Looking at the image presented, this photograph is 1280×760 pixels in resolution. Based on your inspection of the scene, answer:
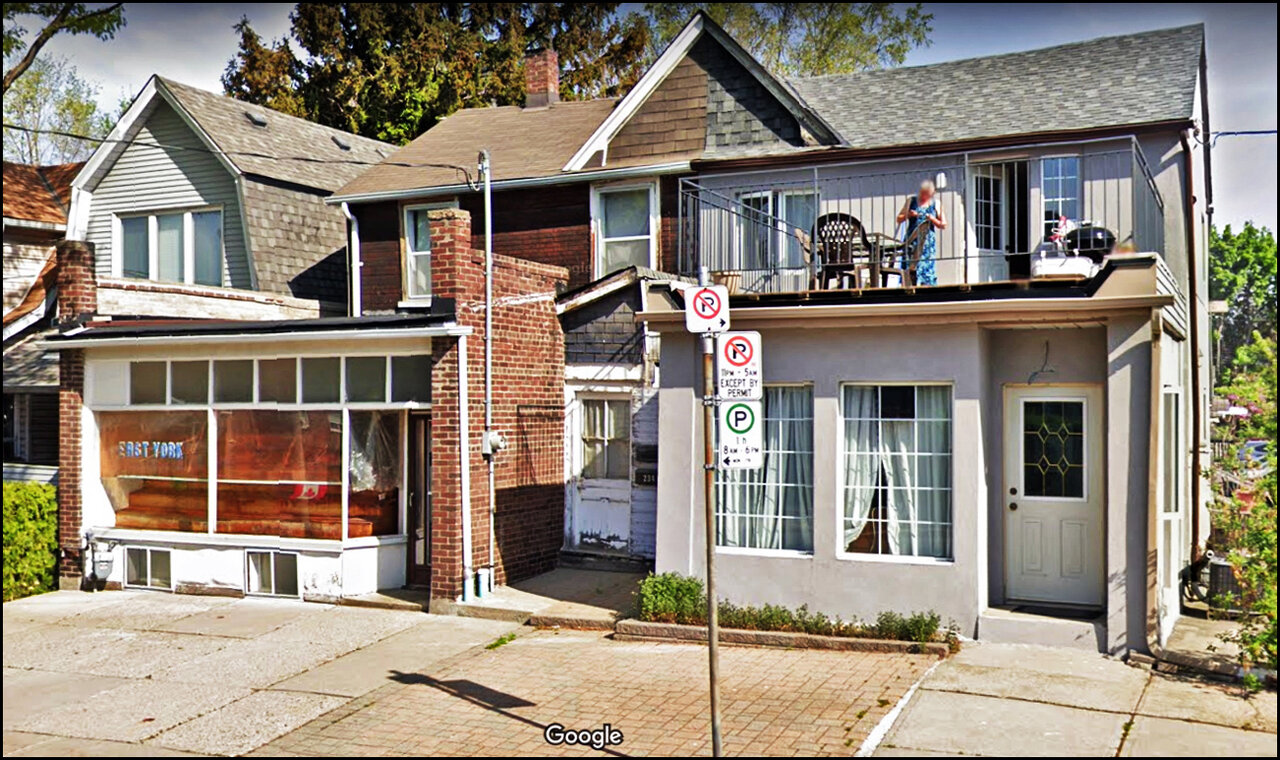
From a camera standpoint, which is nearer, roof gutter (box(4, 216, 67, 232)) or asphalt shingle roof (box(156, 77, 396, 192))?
asphalt shingle roof (box(156, 77, 396, 192))

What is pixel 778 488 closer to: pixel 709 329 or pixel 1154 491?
pixel 1154 491

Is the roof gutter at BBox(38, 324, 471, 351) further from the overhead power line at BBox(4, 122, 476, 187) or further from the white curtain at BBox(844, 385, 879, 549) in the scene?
the overhead power line at BBox(4, 122, 476, 187)

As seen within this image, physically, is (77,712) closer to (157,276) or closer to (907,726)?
(907,726)

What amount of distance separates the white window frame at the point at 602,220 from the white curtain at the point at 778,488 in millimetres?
6188

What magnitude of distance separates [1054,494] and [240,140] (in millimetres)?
16147

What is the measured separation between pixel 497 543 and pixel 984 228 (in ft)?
25.8

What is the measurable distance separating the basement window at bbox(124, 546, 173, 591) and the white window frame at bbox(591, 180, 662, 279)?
746cm

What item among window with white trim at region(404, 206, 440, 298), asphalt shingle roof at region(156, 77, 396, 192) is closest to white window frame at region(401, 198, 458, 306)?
window with white trim at region(404, 206, 440, 298)

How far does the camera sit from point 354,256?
20453 mm

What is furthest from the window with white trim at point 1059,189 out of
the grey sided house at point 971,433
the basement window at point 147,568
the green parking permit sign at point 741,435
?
the basement window at point 147,568

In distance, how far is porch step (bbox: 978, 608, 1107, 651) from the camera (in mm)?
10758

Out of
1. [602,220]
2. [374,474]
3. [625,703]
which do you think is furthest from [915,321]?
[602,220]

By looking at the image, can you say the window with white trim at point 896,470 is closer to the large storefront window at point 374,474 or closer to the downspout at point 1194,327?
the downspout at point 1194,327

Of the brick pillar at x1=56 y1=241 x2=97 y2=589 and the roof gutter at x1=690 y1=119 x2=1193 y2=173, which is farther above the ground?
the roof gutter at x1=690 y1=119 x2=1193 y2=173
